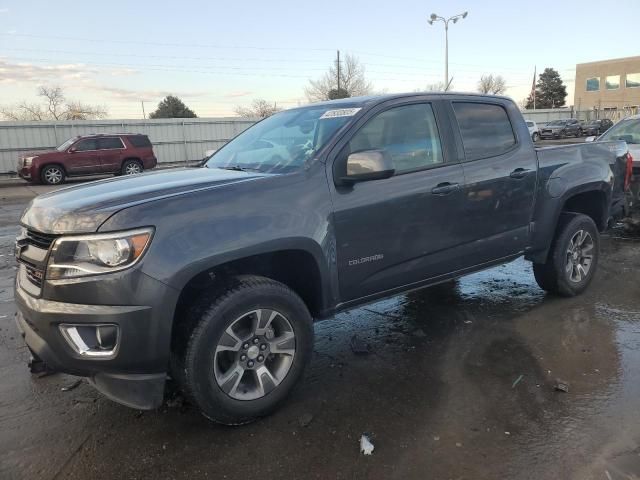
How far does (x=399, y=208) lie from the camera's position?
11.6ft

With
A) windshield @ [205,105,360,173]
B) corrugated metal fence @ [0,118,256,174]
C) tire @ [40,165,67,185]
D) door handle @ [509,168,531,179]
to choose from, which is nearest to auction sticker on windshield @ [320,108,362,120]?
windshield @ [205,105,360,173]

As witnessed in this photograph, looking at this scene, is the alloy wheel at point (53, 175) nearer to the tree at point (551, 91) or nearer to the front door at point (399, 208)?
the front door at point (399, 208)

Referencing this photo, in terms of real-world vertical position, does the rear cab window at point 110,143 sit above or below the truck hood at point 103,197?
above

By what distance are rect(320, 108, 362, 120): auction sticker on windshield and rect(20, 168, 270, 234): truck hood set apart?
0.76 m

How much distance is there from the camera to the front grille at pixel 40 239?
272 cm

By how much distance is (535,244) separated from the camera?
15.4 ft

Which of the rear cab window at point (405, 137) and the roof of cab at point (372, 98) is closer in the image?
the rear cab window at point (405, 137)

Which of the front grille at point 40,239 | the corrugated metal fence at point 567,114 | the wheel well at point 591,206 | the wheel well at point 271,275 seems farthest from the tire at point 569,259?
the corrugated metal fence at point 567,114

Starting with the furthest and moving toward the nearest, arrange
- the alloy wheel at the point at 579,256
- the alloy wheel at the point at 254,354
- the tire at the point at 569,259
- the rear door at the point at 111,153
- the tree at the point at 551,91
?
the tree at the point at 551,91 < the rear door at the point at 111,153 < the alloy wheel at the point at 579,256 < the tire at the point at 569,259 < the alloy wheel at the point at 254,354

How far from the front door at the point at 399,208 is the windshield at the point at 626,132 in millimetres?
6159

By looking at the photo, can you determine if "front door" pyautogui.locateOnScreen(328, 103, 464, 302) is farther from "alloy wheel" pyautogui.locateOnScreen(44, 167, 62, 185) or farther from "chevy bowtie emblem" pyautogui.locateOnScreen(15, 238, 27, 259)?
"alloy wheel" pyautogui.locateOnScreen(44, 167, 62, 185)

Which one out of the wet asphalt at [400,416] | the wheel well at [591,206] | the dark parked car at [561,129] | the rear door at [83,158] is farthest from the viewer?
the dark parked car at [561,129]

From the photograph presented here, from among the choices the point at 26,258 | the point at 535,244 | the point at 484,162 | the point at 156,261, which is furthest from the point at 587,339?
the point at 26,258

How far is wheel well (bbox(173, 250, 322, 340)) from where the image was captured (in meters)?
2.97
